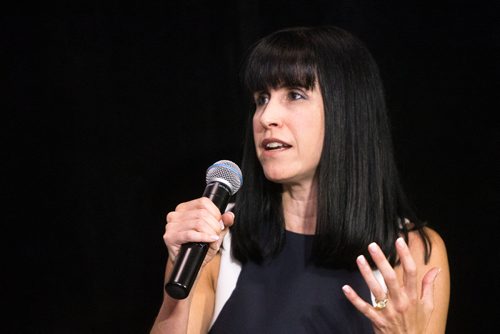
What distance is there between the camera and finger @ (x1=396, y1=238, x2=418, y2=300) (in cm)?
114

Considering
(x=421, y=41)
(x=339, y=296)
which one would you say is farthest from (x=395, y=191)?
(x=421, y=41)

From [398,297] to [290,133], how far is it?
A: 51cm

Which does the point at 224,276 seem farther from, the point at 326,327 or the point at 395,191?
the point at 395,191

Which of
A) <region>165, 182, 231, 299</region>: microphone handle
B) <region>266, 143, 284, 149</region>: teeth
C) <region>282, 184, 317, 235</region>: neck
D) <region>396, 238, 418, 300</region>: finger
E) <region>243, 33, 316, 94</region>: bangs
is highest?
<region>243, 33, 316, 94</region>: bangs

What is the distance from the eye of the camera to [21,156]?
1832 mm

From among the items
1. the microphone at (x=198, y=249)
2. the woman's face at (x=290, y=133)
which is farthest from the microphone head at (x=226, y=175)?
the woman's face at (x=290, y=133)

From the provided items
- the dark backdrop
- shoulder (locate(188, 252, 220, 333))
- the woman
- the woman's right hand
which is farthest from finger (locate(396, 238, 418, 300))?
the dark backdrop

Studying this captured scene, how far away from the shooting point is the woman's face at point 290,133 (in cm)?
147

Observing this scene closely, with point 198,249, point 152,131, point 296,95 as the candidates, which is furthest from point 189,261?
point 152,131

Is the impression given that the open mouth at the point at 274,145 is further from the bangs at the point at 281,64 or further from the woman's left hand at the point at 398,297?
the woman's left hand at the point at 398,297

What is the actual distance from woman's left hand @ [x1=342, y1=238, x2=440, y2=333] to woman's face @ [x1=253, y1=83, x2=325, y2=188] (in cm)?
39

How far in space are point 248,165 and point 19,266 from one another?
82 cm

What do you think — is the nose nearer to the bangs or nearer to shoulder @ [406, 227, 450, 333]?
the bangs

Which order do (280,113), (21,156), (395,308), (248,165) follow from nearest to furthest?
(395,308) < (280,113) < (248,165) < (21,156)
